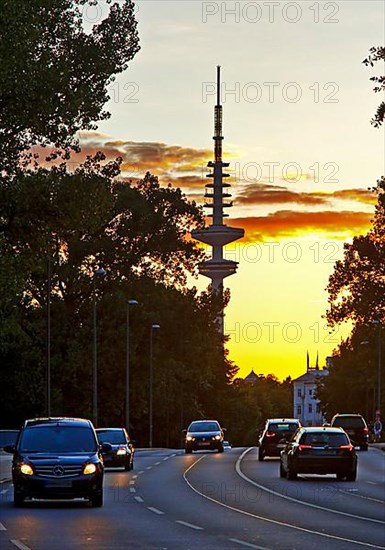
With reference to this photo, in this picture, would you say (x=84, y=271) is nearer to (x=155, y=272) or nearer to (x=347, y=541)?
(x=155, y=272)

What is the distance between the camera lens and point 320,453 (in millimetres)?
41156

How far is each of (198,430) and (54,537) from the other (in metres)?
48.3

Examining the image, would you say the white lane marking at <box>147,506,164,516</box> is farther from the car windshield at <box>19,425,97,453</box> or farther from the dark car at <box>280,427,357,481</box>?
the dark car at <box>280,427,357,481</box>

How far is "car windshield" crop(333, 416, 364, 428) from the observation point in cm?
6762

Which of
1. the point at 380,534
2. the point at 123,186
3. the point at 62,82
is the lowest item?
the point at 380,534

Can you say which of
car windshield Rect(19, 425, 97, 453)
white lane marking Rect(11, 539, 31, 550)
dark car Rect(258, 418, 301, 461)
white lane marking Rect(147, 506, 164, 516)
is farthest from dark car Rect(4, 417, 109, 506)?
dark car Rect(258, 418, 301, 461)

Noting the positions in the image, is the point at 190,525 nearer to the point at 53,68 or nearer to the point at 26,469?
the point at 26,469

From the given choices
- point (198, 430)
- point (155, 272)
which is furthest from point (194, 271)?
point (198, 430)

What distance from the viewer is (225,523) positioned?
80.5ft

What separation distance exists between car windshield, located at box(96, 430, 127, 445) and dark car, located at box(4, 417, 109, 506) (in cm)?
1680

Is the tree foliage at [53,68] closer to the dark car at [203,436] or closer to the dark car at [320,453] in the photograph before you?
the dark car at [320,453]

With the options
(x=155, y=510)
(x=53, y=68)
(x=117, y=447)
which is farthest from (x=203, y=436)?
→ (x=155, y=510)

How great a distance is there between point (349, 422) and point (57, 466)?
41.9 metres

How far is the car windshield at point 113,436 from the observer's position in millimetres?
46156
